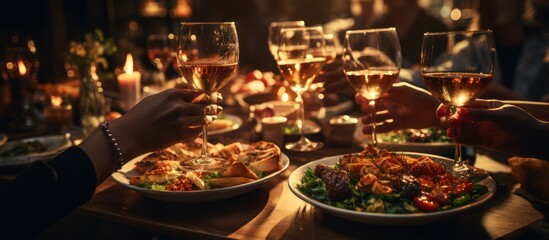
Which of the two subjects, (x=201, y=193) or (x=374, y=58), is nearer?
(x=201, y=193)

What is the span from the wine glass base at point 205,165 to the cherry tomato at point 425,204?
2.02ft

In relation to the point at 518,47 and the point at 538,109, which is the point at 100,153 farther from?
the point at 518,47

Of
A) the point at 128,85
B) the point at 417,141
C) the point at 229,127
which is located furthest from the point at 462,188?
the point at 128,85

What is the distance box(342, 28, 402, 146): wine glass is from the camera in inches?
60.7

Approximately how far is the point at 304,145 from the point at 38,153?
118 centimetres

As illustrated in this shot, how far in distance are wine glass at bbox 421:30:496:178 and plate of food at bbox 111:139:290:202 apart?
1.82 feet

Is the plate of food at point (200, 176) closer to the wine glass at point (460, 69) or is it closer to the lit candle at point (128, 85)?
the wine glass at point (460, 69)

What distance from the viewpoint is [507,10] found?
385 cm

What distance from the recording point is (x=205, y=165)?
1421 mm

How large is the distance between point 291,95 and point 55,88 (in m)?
1.66

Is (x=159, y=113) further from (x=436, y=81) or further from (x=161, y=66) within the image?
(x=161, y=66)

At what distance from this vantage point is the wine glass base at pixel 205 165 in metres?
1.40

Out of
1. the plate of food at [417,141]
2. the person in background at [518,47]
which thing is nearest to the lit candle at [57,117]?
the plate of food at [417,141]

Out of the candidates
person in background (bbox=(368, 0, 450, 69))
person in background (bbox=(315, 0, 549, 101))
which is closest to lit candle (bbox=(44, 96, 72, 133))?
person in background (bbox=(315, 0, 549, 101))
